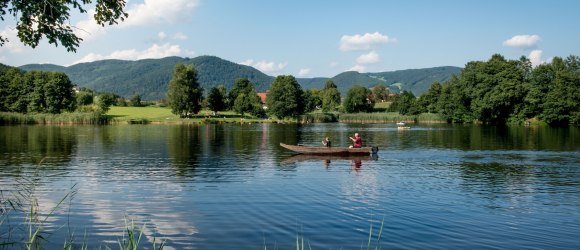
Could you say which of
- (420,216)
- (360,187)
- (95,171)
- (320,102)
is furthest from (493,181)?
(320,102)

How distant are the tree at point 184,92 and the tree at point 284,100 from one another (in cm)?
1951

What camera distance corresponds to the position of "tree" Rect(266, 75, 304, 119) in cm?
13125

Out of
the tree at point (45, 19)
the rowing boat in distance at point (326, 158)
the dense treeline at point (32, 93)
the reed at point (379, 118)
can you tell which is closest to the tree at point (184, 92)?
the dense treeline at point (32, 93)

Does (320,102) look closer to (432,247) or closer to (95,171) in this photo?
(95,171)

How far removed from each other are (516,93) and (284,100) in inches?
2264

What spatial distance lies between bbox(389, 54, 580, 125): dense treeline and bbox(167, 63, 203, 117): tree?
62.0m

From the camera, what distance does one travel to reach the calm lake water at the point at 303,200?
14.8m

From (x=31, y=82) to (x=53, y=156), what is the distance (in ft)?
294

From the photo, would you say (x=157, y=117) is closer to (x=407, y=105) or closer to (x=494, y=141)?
(x=407, y=105)

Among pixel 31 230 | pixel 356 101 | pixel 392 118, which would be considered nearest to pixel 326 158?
pixel 31 230

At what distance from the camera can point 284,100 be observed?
5251 inches


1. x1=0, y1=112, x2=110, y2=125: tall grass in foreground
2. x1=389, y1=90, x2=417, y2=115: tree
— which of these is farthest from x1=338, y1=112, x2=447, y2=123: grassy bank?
x1=0, y1=112, x2=110, y2=125: tall grass in foreground

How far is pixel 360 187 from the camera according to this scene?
79.0 feet

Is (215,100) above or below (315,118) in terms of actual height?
above
